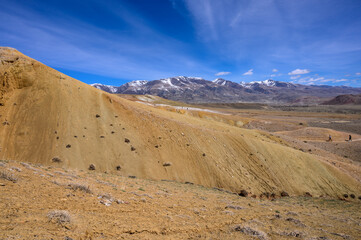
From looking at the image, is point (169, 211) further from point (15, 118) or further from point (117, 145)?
point (15, 118)

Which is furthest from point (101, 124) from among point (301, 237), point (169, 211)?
point (301, 237)

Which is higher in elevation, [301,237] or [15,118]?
[15,118]

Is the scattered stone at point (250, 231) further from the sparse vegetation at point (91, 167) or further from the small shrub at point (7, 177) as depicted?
the sparse vegetation at point (91, 167)

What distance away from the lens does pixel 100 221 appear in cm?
647

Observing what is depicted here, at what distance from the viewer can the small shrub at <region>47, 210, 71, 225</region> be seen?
5.74m

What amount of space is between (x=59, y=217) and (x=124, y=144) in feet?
54.6

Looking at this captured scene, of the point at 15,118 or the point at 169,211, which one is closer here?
the point at 169,211

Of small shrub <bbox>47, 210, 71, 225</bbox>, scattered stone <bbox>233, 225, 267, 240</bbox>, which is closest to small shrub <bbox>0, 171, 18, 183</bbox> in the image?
small shrub <bbox>47, 210, 71, 225</bbox>

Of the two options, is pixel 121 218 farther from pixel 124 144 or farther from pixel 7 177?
pixel 124 144

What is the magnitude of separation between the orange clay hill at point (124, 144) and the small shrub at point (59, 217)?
42.8 ft

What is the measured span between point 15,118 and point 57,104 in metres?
4.46

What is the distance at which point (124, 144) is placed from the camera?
2223 centimetres

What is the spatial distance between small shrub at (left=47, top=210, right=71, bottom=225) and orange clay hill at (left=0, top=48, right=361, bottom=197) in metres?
13.1

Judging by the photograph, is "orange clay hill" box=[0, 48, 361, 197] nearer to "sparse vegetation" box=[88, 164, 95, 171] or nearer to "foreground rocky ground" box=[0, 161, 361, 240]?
"sparse vegetation" box=[88, 164, 95, 171]
